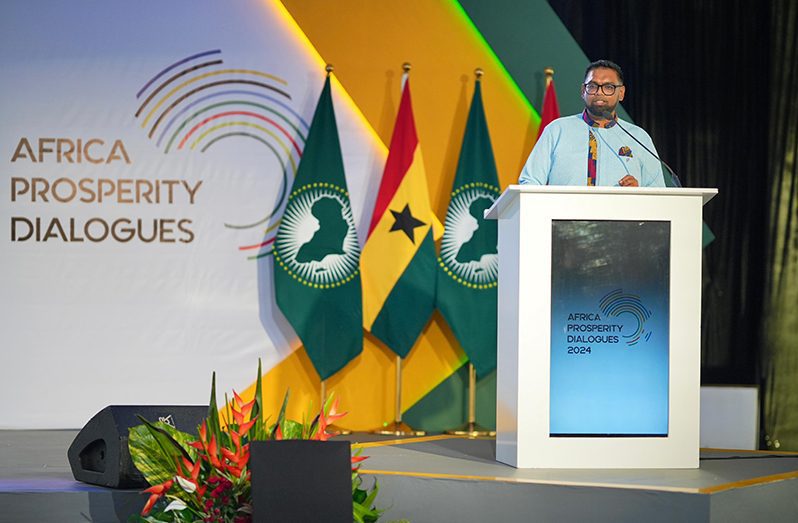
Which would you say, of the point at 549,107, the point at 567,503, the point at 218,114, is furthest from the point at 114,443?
the point at 549,107

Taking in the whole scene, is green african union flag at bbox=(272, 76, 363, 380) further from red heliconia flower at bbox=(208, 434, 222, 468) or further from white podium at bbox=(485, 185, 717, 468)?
red heliconia flower at bbox=(208, 434, 222, 468)

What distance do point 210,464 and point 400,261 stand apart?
3.63 metres

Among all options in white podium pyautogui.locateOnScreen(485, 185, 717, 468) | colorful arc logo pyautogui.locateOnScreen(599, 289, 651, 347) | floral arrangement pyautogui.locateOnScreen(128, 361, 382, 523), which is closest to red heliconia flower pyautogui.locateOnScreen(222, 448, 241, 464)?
floral arrangement pyautogui.locateOnScreen(128, 361, 382, 523)

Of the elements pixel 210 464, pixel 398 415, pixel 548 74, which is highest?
pixel 548 74

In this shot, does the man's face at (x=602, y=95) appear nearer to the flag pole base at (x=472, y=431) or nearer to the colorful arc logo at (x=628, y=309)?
the colorful arc logo at (x=628, y=309)

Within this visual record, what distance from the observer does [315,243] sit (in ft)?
18.8

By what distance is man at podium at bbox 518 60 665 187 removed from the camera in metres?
3.78

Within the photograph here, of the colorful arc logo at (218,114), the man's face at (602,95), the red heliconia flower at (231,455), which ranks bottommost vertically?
the red heliconia flower at (231,455)

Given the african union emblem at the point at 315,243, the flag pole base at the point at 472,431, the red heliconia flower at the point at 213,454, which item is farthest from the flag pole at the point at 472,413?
the red heliconia flower at the point at 213,454

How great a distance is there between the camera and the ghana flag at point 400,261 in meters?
5.78

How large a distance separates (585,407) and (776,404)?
2955 millimetres

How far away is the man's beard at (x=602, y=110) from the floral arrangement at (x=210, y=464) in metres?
1.96

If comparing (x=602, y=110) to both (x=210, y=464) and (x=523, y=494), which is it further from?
(x=210, y=464)

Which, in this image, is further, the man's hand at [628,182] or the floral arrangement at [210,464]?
the man's hand at [628,182]
